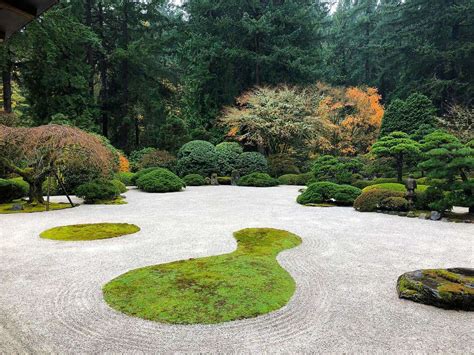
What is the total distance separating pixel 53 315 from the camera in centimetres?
354

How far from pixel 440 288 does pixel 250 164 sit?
1690 centimetres

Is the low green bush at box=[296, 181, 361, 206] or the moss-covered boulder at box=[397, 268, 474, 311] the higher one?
the low green bush at box=[296, 181, 361, 206]

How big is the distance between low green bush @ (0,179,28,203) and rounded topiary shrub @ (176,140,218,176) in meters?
9.35

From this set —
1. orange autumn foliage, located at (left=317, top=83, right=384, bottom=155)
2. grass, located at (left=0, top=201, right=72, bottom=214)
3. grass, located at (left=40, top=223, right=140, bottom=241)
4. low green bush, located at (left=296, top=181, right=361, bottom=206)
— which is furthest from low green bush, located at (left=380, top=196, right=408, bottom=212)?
orange autumn foliage, located at (left=317, top=83, right=384, bottom=155)

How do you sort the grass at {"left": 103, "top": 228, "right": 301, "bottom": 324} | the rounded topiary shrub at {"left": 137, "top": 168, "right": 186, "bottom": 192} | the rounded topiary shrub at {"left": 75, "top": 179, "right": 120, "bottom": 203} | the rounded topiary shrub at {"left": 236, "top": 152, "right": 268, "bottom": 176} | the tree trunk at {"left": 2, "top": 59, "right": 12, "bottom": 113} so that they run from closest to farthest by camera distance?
the grass at {"left": 103, "top": 228, "right": 301, "bottom": 324} → the rounded topiary shrub at {"left": 75, "top": 179, "right": 120, "bottom": 203} → the rounded topiary shrub at {"left": 137, "top": 168, "right": 186, "bottom": 192} → the tree trunk at {"left": 2, "top": 59, "right": 12, "bottom": 113} → the rounded topiary shrub at {"left": 236, "top": 152, "right": 268, "bottom": 176}

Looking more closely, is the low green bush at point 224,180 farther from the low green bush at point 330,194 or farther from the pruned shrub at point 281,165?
the low green bush at point 330,194

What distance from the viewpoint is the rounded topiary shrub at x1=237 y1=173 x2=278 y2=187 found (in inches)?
729

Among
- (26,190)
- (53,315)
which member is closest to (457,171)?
(53,315)

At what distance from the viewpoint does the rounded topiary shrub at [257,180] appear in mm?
18511

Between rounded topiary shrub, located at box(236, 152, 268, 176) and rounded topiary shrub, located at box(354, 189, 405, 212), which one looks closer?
→ rounded topiary shrub, located at box(354, 189, 405, 212)

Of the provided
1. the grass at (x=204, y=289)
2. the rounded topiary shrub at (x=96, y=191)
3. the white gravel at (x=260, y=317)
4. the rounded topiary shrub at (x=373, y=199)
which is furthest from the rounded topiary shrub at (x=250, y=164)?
the grass at (x=204, y=289)

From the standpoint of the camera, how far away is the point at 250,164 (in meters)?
20.6

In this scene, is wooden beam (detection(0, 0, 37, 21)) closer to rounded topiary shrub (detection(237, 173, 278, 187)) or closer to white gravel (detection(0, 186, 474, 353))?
white gravel (detection(0, 186, 474, 353))

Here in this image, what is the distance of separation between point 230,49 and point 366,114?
10470mm
